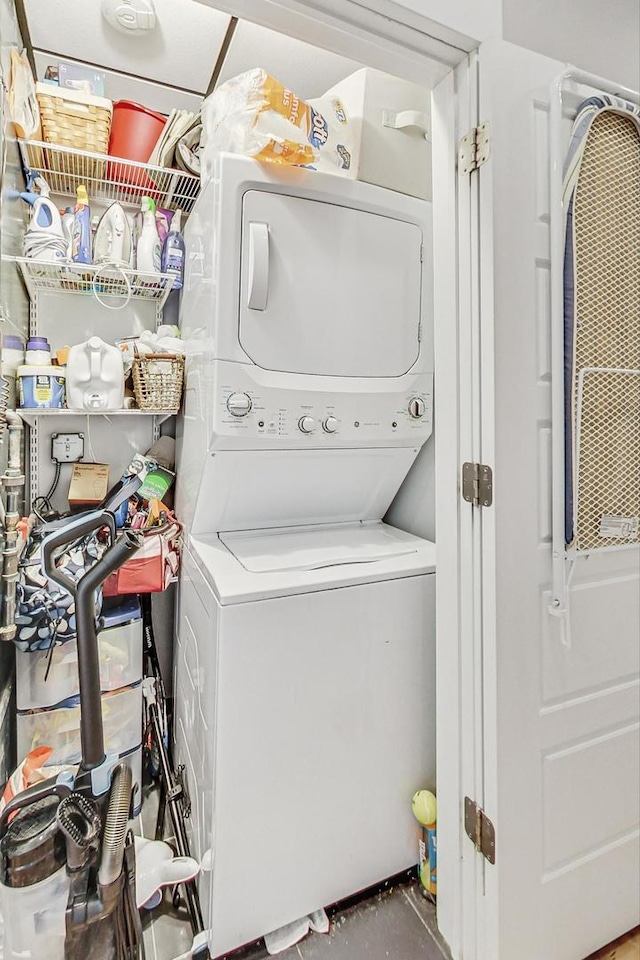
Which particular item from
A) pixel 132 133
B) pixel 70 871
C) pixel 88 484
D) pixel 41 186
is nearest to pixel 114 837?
pixel 70 871

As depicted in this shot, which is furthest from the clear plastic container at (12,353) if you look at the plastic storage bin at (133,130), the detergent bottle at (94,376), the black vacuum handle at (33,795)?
the black vacuum handle at (33,795)

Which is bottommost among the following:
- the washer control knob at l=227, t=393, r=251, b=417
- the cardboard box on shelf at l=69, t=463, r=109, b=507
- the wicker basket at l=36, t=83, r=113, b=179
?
the cardboard box on shelf at l=69, t=463, r=109, b=507

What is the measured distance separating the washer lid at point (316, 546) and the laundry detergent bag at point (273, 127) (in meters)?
1.18

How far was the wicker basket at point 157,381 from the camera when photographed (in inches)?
74.5

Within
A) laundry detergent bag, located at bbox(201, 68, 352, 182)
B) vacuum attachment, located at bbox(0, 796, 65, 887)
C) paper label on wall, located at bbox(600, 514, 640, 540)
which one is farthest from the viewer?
laundry detergent bag, located at bbox(201, 68, 352, 182)

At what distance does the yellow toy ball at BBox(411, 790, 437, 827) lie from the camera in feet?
4.85

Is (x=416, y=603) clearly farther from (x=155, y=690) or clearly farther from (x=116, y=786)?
(x=155, y=690)

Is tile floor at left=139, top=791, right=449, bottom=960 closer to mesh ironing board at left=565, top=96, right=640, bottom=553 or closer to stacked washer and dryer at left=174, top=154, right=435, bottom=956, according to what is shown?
stacked washer and dryer at left=174, top=154, right=435, bottom=956

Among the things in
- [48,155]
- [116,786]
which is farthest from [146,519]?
Answer: [48,155]

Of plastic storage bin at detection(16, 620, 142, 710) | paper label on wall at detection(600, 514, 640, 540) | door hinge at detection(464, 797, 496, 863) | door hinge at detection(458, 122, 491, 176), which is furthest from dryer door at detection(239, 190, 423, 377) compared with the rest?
door hinge at detection(464, 797, 496, 863)

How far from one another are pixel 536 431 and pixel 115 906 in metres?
1.45

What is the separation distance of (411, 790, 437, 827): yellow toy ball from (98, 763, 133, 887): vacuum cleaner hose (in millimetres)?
869

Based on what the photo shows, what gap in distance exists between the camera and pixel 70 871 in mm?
1013

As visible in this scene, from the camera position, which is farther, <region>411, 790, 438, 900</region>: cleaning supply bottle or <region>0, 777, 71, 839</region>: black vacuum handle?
<region>411, 790, 438, 900</region>: cleaning supply bottle
